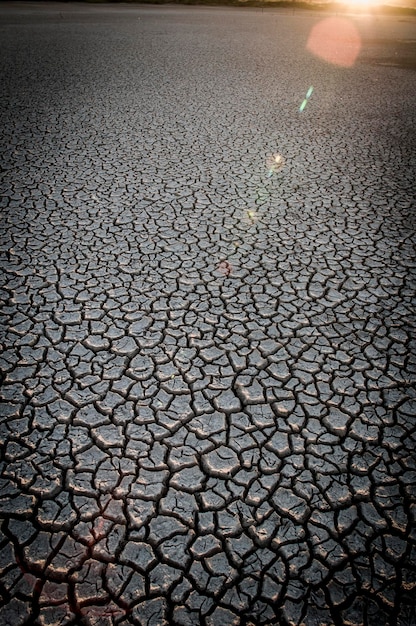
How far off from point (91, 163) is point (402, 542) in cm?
358

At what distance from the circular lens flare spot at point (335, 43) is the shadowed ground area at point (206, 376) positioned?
468 cm

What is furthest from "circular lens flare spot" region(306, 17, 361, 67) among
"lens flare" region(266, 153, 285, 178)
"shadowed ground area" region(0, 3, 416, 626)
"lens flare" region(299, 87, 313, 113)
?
"lens flare" region(266, 153, 285, 178)

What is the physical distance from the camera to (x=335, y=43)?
30.7 feet

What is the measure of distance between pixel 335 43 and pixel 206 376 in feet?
36.1

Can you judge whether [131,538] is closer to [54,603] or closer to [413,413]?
[54,603]

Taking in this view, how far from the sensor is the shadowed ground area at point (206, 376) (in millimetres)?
1130

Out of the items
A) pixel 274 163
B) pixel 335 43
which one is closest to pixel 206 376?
pixel 274 163

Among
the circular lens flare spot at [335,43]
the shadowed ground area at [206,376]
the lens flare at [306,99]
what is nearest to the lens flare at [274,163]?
the shadowed ground area at [206,376]

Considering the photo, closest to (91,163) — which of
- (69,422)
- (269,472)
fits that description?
(69,422)

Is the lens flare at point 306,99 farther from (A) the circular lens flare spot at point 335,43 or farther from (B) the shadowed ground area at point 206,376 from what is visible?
(A) the circular lens flare spot at point 335,43

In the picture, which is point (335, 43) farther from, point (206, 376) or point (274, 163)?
point (206, 376)

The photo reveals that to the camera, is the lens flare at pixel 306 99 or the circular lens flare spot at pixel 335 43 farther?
the circular lens flare spot at pixel 335 43

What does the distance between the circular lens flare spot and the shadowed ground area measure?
468 cm

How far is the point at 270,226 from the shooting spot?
2721 millimetres
